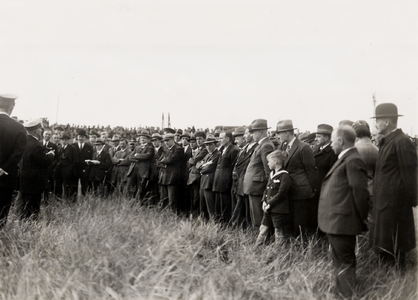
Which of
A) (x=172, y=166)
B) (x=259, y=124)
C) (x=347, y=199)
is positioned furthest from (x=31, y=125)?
(x=347, y=199)

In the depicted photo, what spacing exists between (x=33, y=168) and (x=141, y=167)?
347 cm

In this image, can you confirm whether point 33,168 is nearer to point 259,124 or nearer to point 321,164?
point 259,124

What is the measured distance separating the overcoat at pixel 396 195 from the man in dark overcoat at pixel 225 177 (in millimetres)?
3705

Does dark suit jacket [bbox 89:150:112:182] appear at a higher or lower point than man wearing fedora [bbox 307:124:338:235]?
lower

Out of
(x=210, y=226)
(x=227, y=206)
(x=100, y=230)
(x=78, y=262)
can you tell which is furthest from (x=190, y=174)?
(x=78, y=262)

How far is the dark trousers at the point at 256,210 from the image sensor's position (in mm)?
6621

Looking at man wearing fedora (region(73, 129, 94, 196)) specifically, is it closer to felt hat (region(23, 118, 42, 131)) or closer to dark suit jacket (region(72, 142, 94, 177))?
dark suit jacket (region(72, 142, 94, 177))

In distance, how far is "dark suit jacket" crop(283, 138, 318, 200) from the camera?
5.84 meters

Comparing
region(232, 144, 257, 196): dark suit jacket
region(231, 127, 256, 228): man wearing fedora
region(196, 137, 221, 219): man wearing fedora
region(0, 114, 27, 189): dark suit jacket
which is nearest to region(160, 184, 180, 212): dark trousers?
region(196, 137, 221, 219): man wearing fedora

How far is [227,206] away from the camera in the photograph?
27.5ft

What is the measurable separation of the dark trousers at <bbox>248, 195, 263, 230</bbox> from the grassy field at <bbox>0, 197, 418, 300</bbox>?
32.2 inches

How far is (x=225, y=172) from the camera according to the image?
8211 mm

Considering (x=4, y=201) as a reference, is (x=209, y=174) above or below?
above

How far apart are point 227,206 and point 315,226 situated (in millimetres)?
2290
